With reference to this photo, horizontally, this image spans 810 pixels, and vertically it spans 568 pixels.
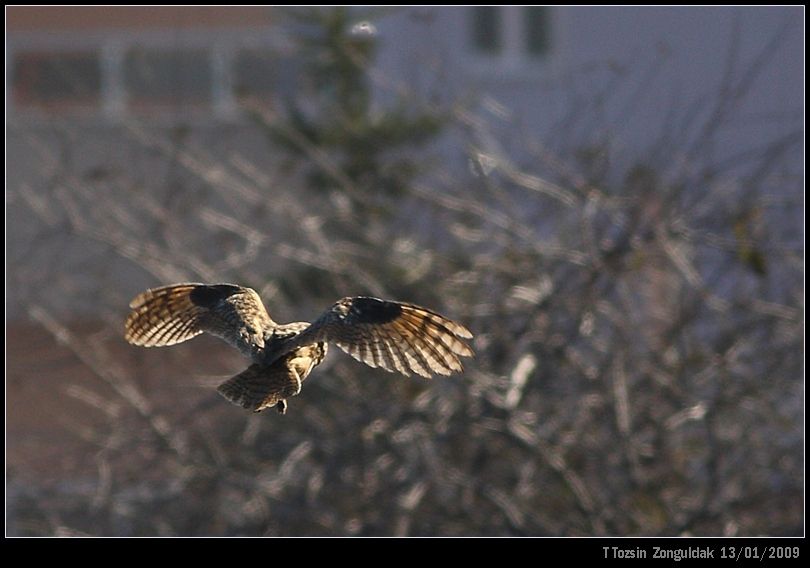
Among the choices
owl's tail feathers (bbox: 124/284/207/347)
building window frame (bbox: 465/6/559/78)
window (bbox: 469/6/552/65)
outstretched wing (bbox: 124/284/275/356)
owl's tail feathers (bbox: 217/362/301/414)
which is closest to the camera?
owl's tail feathers (bbox: 217/362/301/414)

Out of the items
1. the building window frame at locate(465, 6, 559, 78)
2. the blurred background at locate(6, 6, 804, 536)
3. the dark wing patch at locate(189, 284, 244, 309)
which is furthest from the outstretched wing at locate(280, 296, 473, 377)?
the building window frame at locate(465, 6, 559, 78)

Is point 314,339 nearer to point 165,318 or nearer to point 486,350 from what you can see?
point 165,318

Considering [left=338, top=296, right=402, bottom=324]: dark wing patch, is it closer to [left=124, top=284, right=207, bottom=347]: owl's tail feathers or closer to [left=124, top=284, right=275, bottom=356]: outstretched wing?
[left=124, top=284, right=275, bottom=356]: outstretched wing

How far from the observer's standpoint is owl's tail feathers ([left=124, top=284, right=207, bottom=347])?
300cm

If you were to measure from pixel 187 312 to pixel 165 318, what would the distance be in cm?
6

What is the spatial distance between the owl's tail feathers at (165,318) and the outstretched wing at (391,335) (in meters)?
0.47

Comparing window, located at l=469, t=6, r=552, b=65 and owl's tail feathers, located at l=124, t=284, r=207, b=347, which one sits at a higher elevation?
owl's tail feathers, located at l=124, t=284, r=207, b=347

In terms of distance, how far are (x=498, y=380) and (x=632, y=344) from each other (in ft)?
3.35

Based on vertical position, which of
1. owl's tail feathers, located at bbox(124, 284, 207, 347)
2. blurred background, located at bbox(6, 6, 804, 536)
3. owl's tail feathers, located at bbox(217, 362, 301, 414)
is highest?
owl's tail feathers, located at bbox(217, 362, 301, 414)

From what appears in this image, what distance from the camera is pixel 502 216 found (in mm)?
6488

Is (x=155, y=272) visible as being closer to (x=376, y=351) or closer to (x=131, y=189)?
(x=131, y=189)

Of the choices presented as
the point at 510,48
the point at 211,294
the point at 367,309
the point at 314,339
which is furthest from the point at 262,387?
the point at 510,48

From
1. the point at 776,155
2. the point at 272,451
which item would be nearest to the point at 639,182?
the point at 776,155

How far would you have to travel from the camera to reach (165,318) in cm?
304
